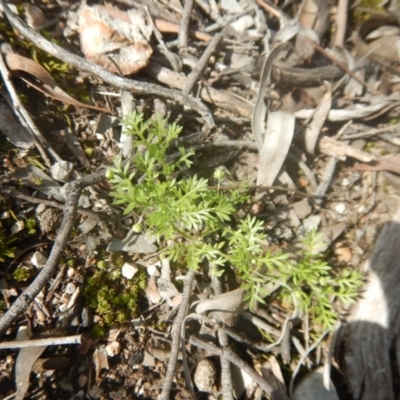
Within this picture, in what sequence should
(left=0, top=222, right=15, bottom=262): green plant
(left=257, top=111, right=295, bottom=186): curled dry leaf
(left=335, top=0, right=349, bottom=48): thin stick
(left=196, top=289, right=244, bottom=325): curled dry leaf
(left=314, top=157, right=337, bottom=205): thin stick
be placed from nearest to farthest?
(left=0, top=222, right=15, bottom=262): green plant → (left=196, top=289, right=244, bottom=325): curled dry leaf → (left=257, top=111, right=295, bottom=186): curled dry leaf → (left=314, top=157, right=337, bottom=205): thin stick → (left=335, top=0, right=349, bottom=48): thin stick

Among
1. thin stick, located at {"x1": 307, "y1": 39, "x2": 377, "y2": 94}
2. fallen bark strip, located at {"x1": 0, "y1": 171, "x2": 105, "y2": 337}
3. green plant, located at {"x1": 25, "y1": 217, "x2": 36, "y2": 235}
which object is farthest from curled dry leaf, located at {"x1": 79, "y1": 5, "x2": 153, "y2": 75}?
thin stick, located at {"x1": 307, "y1": 39, "x2": 377, "y2": 94}

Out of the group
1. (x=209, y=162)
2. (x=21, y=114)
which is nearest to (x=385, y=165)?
(x=209, y=162)

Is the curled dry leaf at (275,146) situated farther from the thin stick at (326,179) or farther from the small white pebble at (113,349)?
the small white pebble at (113,349)

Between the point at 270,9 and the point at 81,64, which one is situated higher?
the point at 270,9

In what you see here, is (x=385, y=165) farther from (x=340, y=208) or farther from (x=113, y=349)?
(x=113, y=349)

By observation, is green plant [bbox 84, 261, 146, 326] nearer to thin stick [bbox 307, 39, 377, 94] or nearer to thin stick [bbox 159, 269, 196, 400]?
thin stick [bbox 159, 269, 196, 400]

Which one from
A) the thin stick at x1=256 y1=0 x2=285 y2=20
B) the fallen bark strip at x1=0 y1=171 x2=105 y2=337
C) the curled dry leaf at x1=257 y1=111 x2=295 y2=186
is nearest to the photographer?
the fallen bark strip at x1=0 y1=171 x2=105 y2=337

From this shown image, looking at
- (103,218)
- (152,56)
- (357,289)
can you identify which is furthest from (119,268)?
(357,289)
